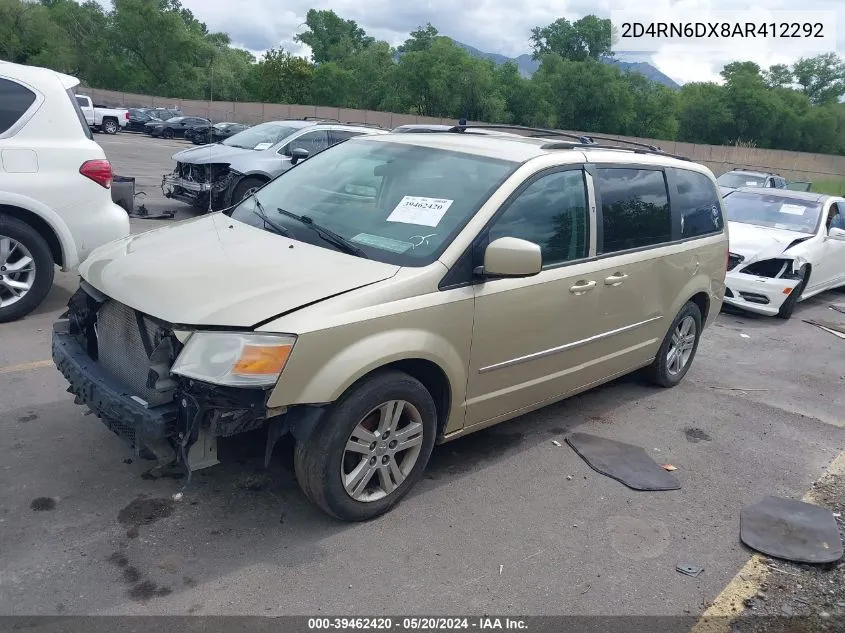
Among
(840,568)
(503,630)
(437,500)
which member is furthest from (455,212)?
(840,568)

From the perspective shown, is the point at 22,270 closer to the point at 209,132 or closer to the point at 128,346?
the point at 128,346

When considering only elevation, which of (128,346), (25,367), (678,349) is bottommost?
(25,367)

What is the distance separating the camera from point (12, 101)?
567cm

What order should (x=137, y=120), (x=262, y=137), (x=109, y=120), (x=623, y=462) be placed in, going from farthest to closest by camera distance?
(x=137, y=120), (x=109, y=120), (x=262, y=137), (x=623, y=462)

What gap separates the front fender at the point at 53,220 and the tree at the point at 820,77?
91299 mm

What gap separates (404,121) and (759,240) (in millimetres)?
49279

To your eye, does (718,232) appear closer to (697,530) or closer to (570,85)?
(697,530)

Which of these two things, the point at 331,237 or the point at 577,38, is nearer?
the point at 331,237

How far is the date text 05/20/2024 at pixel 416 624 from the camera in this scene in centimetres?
287

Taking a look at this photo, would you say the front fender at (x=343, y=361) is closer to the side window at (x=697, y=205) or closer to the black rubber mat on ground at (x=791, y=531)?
the black rubber mat on ground at (x=791, y=531)

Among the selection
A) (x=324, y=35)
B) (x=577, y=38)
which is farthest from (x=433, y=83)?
(x=324, y=35)

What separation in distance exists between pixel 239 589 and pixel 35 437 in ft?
5.90

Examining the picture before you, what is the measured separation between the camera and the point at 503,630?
2941 mm

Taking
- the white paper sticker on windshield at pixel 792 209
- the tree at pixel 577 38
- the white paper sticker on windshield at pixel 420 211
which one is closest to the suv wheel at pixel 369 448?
the white paper sticker on windshield at pixel 420 211
